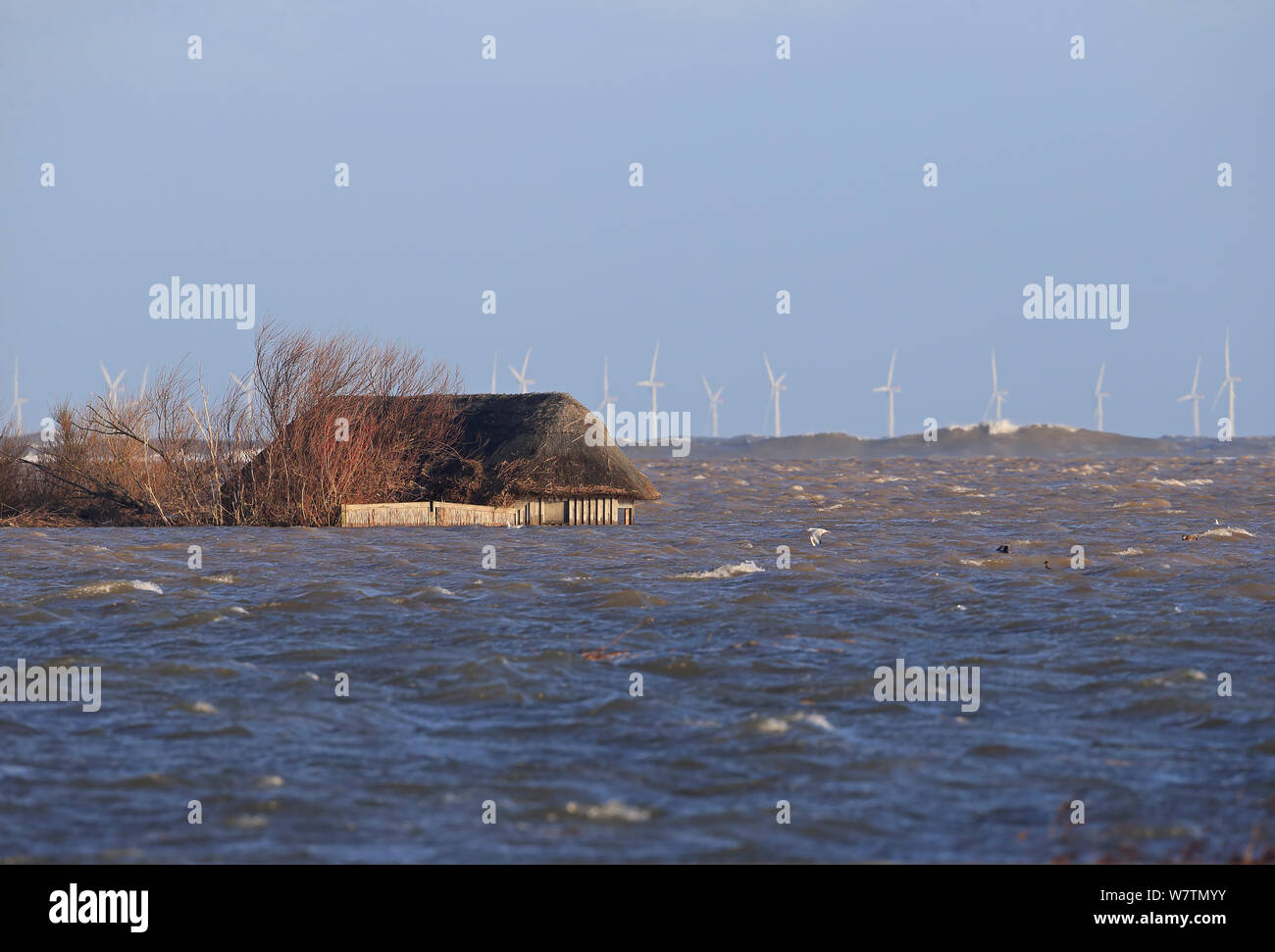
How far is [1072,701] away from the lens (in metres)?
12.6

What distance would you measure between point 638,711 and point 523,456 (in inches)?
1034

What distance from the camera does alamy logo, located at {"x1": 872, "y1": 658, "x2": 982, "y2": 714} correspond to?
12680 millimetres

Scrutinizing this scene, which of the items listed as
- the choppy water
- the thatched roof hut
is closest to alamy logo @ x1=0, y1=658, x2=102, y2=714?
the choppy water

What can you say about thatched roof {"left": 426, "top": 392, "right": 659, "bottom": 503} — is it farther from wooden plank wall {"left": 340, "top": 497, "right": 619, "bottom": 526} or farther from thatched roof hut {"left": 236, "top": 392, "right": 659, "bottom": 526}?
wooden plank wall {"left": 340, "top": 497, "right": 619, "bottom": 526}

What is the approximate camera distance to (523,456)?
38.0 meters

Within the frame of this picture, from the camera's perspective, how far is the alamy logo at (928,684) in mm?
12680

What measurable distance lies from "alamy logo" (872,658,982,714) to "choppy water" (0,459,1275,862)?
18cm

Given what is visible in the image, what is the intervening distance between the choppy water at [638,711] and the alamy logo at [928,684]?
0.18 meters
